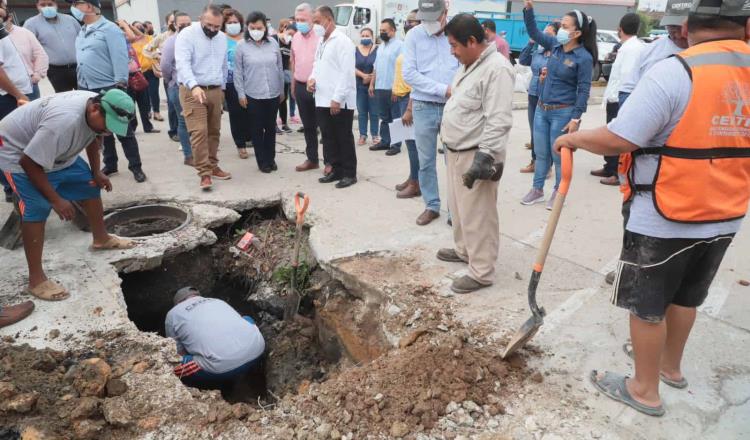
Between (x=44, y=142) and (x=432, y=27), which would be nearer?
(x=44, y=142)

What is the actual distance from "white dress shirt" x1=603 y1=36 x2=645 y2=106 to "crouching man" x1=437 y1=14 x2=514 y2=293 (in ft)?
10.5

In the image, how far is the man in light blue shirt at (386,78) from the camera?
23.6ft

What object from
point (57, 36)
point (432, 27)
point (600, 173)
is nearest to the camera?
point (432, 27)

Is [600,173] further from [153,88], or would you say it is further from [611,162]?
[153,88]

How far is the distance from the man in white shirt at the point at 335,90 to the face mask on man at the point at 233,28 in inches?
43.4

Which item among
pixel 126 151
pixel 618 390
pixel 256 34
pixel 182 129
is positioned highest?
A: pixel 256 34

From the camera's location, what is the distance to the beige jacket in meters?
3.33

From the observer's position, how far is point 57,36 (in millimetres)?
5820

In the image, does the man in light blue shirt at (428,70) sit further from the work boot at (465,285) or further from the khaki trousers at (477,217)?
the work boot at (465,285)

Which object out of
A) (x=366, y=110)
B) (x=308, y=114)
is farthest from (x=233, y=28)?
(x=366, y=110)

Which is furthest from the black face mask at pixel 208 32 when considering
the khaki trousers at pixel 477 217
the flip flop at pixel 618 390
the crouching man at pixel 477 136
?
the flip flop at pixel 618 390

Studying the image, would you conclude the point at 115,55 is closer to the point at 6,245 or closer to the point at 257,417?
the point at 6,245

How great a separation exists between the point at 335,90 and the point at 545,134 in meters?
2.31

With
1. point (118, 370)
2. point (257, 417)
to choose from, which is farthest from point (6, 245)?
point (257, 417)
